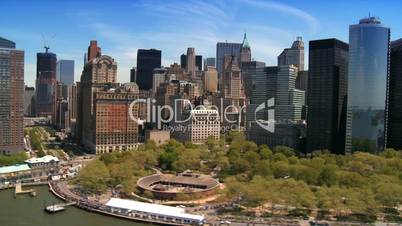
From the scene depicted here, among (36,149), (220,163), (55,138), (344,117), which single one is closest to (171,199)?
(220,163)

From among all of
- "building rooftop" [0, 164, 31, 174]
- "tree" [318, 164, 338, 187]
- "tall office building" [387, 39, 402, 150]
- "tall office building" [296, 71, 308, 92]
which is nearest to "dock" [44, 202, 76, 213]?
"building rooftop" [0, 164, 31, 174]

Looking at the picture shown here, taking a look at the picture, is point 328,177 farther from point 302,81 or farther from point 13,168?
point 302,81

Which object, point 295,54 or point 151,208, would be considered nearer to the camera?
point 151,208

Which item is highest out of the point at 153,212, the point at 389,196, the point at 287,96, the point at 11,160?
the point at 287,96

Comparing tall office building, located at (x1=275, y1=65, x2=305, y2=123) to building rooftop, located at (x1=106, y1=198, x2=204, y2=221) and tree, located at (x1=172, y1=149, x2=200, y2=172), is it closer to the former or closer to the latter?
tree, located at (x1=172, y1=149, x2=200, y2=172)

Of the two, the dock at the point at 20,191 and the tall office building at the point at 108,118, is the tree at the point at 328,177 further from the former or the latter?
the tall office building at the point at 108,118

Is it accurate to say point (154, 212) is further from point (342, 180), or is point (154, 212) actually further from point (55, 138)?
point (55, 138)

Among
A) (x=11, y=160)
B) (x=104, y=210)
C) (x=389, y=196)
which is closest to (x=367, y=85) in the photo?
(x=389, y=196)
